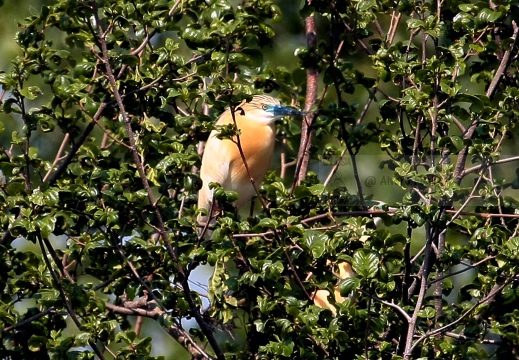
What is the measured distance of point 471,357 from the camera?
8.43ft

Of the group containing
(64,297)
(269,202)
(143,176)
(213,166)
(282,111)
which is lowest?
(64,297)

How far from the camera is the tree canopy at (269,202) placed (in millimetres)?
2494

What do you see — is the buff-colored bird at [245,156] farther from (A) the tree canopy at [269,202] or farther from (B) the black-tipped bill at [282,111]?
(A) the tree canopy at [269,202]

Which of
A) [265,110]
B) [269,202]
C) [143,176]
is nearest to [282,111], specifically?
[265,110]

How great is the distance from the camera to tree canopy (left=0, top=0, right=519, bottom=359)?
2.49 meters

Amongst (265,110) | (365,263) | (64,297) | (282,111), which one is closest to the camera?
(365,263)

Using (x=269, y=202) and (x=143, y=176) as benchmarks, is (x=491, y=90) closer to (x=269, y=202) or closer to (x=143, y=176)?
(x=269, y=202)

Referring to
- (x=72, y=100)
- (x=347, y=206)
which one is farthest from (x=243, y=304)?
(x=72, y=100)

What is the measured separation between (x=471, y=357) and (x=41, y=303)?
1.25 meters

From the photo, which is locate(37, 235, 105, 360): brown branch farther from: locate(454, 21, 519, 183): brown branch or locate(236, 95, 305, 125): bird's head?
locate(236, 95, 305, 125): bird's head

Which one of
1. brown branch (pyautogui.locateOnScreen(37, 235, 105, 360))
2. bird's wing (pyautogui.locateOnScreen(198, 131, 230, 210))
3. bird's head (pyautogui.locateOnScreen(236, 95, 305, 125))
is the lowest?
brown branch (pyautogui.locateOnScreen(37, 235, 105, 360))

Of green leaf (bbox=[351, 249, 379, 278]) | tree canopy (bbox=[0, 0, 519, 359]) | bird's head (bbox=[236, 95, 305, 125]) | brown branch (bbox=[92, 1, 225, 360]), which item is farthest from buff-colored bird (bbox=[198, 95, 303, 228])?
green leaf (bbox=[351, 249, 379, 278])

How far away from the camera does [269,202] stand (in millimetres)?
3041

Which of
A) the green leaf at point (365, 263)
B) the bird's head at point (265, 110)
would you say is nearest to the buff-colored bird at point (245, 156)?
the bird's head at point (265, 110)
